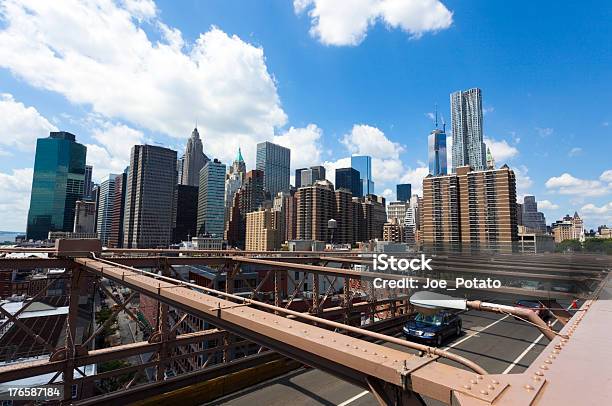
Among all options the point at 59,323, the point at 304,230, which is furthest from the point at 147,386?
the point at 304,230

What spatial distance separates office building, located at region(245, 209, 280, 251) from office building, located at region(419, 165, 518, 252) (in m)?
77.6

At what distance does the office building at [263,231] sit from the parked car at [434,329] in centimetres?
14982

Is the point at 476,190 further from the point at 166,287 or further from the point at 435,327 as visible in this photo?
the point at 166,287

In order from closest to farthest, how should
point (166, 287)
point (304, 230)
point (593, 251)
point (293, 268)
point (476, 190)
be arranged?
point (166, 287)
point (293, 268)
point (593, 251)
point (476, 190)
point (304, 230)

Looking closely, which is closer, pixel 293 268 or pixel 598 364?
pixel 598 364

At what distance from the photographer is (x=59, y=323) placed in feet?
107

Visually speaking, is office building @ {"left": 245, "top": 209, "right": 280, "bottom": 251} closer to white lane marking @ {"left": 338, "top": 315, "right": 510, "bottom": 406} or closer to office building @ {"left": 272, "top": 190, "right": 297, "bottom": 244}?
office building @ {"left": 272, "top": 190, "right": 297, "bottom": 244}

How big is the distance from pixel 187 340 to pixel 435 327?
10.9m

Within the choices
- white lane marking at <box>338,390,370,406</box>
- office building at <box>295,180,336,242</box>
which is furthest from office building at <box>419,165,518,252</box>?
white lane marking at <box>338,390,370,406</box>

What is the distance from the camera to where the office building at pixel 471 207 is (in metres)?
113

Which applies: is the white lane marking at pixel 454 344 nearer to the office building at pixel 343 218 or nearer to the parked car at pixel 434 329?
the parked car at pixel 434 329

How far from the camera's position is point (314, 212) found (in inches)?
6038

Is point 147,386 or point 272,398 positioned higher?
point 147,386

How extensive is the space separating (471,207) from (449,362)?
403 ft
